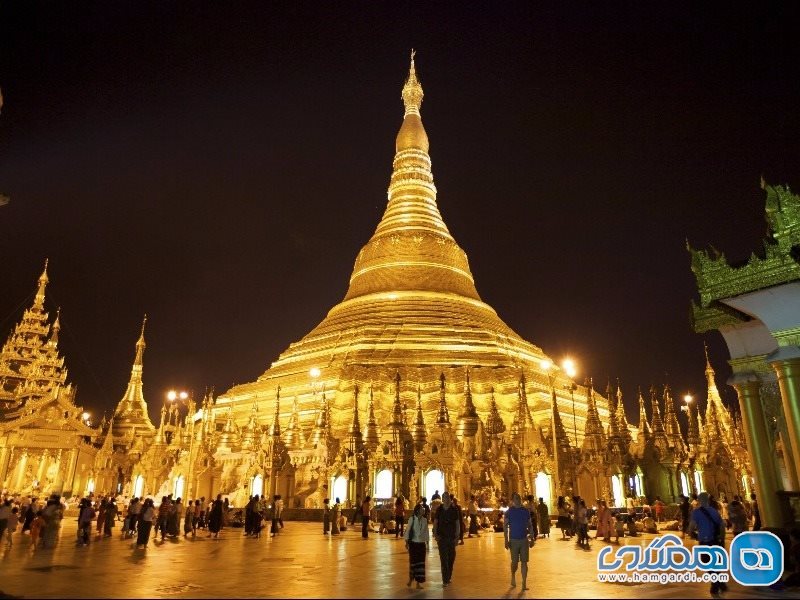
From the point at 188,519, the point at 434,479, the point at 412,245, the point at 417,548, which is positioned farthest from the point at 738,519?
the point at 412,245

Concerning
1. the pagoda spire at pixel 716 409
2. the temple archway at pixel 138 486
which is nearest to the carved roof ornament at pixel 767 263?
the pagoda spire at pixel 716 409

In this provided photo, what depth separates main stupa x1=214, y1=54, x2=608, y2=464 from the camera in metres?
32.8

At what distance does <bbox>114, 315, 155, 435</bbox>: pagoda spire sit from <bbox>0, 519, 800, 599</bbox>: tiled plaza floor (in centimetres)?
2814

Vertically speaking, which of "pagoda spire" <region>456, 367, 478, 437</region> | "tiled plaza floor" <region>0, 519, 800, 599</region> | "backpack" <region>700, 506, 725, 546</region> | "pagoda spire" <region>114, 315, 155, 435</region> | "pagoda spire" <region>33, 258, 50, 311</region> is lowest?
"tiled plaza floor" <region>0, 519, 800, 599</region>

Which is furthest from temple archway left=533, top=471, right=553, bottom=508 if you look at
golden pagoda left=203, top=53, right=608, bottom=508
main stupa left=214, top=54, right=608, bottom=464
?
main stupa left=214, top=54, right=608, bottom=464

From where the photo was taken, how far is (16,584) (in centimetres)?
869

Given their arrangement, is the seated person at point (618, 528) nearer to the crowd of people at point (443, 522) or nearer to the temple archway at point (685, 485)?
the crowd of people at point (443, 522)

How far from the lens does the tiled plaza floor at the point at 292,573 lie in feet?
26.1

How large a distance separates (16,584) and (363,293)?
34527 mm

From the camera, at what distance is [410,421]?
102 ft

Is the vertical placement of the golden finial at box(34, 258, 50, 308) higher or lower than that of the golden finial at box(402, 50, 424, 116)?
lower

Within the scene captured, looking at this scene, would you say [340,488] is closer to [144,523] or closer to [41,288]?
[144,523]

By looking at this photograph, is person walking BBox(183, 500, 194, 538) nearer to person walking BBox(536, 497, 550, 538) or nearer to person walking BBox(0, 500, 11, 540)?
person walking BBox(0, 500, 11, 540)

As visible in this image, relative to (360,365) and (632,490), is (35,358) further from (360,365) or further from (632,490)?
(632,490)
